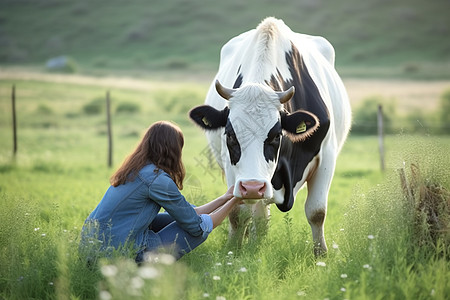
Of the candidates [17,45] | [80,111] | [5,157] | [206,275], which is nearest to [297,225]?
[206,275]

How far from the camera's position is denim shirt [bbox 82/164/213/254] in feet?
15.3

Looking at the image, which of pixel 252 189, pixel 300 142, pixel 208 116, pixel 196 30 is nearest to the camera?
pixel 252 189

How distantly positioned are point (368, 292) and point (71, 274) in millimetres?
2276

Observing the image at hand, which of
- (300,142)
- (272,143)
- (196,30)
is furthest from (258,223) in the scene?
(196,30)

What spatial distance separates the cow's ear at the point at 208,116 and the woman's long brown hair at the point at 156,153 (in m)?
0.32

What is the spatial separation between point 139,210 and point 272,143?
134 centimetres

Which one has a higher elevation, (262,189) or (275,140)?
(275,140)

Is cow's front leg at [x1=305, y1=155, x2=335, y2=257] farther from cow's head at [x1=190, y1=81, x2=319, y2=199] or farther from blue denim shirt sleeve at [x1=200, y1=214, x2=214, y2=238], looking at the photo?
blue denim shirt sleeve at [x1=200, y1=214, x2=214, y2=238]

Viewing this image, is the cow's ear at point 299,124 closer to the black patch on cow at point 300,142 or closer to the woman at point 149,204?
the black patch on cow at point 300,142

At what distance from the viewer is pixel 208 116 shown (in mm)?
5082

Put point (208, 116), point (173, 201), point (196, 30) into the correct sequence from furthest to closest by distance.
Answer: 1. point (196, 30)
2. point (208, 116)
3. point (173, 201)

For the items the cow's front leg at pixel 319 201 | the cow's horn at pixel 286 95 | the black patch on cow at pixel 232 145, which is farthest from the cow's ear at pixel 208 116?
the cow's front leg at pixel 319 201

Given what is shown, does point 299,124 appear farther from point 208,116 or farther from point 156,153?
point 156,153

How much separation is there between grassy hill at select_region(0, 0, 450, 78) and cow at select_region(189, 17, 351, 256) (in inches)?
1907
